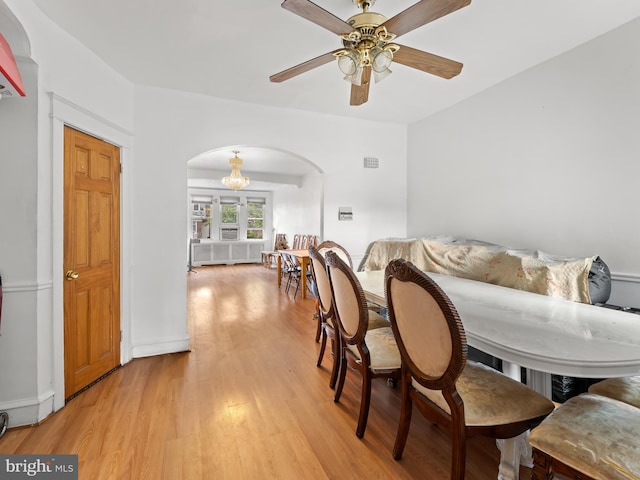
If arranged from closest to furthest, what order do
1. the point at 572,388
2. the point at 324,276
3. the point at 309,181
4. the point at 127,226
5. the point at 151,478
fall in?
the point at 151,478 → the point at 572,388 → the point at 324,276 → the point at 127,226 → the point at 309,181

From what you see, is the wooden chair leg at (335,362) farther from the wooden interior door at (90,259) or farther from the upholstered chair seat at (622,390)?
the wooden interior door at (90,259)

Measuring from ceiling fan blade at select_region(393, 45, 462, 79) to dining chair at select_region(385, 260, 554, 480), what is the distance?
137cm

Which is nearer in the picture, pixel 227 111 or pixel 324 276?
pixel 324 276

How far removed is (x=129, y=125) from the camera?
2.85 m

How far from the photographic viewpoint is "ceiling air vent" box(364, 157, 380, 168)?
13.1ft

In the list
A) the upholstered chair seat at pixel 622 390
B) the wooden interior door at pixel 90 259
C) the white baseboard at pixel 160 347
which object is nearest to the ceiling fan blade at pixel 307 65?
the wooden interior door at pixel 90 259

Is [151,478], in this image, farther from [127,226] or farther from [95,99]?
[95,99]

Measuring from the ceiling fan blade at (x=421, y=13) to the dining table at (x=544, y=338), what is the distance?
5.05 ft

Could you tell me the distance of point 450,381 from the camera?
1.23 m

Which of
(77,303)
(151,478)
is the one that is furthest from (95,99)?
(151,478)

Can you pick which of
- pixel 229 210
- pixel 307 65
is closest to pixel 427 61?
pixel 307 65

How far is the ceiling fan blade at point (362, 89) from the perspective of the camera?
83.0 inches

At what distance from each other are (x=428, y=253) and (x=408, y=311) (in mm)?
2069

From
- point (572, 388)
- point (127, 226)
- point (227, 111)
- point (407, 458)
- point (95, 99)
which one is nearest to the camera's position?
point (407, 458)
